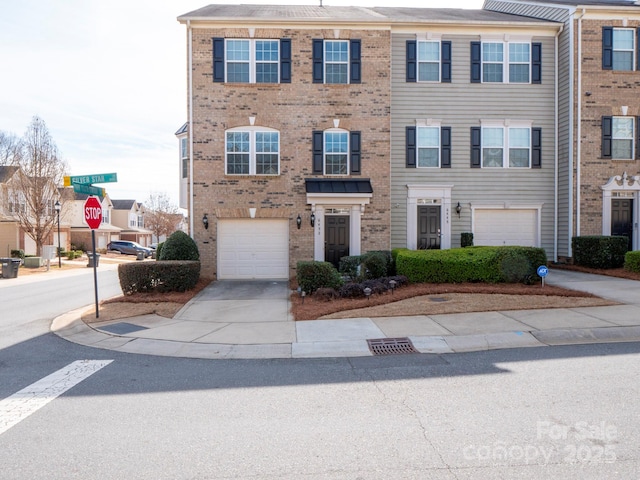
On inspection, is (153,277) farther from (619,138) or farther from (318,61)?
(619,138)

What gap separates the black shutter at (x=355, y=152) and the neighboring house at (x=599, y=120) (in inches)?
314

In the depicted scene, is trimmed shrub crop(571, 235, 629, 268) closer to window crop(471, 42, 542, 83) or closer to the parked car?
window crop(471, 42, 542, 83)

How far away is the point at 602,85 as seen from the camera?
16.0 m

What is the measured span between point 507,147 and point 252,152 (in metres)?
9.80

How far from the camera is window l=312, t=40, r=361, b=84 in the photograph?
15.5m

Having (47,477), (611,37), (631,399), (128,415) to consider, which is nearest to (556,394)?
(631,399)

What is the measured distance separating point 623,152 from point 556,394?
15.2 metres

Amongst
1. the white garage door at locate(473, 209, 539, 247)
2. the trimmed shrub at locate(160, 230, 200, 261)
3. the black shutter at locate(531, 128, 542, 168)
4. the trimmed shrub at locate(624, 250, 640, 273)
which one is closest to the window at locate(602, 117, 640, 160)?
the black shutter at locate(531, 128, 542, 168)

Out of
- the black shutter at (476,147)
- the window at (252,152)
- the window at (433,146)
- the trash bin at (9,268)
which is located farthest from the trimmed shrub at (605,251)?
the trash bin at (9,268)

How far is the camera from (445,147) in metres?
16.3

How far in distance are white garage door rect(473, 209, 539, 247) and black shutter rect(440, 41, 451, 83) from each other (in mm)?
5316

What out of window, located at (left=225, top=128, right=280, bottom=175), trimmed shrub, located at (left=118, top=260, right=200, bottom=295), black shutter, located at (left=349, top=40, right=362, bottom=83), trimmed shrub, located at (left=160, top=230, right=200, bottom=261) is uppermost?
black shutter, located at (left=349, top=40, right=362, bottom=83)

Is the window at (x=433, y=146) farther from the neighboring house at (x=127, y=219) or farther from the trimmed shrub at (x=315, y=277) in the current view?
the neighboring house at (x=127, y=219)

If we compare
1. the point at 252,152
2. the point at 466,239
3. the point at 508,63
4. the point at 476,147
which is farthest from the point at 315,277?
the point at 508,63
